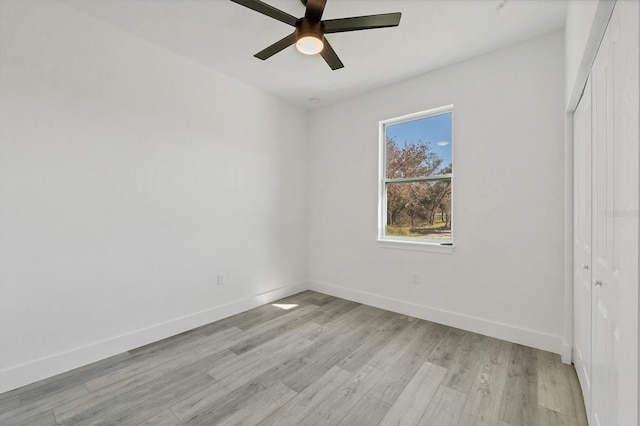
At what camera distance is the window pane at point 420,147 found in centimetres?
325

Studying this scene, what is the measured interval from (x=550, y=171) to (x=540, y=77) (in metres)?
0.87

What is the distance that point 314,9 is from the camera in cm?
190

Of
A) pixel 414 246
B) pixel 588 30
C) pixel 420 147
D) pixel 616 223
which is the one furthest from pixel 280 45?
pixel 414 246

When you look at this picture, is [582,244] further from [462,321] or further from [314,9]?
[314,9]

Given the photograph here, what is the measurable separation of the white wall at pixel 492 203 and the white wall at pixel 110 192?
170 centimetres

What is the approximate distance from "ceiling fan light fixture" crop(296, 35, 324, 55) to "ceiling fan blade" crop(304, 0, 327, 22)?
11cm

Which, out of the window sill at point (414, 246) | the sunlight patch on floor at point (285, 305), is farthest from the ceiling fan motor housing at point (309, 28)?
the sunlight patch on floor at point (285, 305)

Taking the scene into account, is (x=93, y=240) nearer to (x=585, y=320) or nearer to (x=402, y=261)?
(x=402, y=261)

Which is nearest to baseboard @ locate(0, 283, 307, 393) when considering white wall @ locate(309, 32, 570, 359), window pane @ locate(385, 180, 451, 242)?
white wall @ locate(309, 32, 570, 359)

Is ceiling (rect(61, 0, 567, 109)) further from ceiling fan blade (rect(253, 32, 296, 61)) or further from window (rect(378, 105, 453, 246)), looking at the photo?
window (rect(378, 105, 453, 246))

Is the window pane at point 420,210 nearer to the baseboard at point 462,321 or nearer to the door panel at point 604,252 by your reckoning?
the baseboard at point 462,321

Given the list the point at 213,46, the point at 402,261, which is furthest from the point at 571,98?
the point at 213,46

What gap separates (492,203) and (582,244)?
987 mm

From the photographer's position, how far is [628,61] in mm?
888
